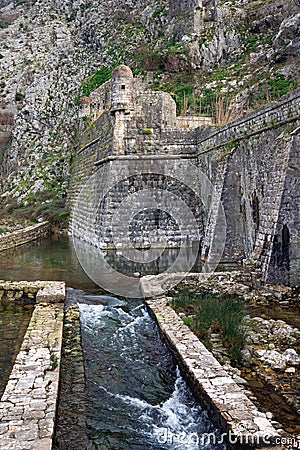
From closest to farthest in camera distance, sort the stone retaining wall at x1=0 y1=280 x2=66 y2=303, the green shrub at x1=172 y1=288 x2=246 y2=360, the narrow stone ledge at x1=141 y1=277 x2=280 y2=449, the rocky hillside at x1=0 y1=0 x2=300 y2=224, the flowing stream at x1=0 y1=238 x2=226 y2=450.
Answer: the narrow stone ledge at x1=141 y1=277 x2=280 y2=449 < the flowing stream at x1=0 y1=238 x2=226 y2=450 < the green shrub at x1=172 y1=288 x2=246 y2=360 < the stone retaining wall at x1=0 y1=280 x2=66 y2=303 < the rocky hillside at x1=0 y1=0 x2=300 y2=224

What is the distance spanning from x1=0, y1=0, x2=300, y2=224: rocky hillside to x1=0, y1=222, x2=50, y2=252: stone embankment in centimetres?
274

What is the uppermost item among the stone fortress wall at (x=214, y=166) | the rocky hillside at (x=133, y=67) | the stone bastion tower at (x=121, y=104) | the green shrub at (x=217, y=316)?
the rocky hillside at (x=133, y=67)

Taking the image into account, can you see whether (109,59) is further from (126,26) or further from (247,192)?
(247,192)

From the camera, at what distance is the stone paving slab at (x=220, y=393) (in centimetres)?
380

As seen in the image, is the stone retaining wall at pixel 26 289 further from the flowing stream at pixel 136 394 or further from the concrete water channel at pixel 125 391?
the flowing stream at pixel 136 394

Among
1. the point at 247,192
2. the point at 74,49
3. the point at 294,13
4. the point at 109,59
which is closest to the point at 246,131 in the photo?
the point at 247,192

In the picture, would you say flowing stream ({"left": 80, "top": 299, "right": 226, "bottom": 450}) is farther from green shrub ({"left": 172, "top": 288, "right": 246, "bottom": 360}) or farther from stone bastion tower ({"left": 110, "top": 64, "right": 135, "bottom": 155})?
stone bastion tower ({"left": 110, "top": 64, "right": 135, "bottom": 155})

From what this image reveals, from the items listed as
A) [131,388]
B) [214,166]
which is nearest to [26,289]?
[131,388]

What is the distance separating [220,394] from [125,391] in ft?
5.18

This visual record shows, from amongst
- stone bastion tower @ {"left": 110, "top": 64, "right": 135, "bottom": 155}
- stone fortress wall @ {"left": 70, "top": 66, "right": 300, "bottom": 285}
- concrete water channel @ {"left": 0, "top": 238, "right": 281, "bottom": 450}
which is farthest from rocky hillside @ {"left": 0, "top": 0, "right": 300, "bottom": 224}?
concrete water channel @ {"left": 0, "top": 238, "right": 281, "bottom": 450}

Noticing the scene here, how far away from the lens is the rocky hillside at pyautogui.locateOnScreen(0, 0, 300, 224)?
86.6 ft

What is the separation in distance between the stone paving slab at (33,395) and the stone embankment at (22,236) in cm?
1346

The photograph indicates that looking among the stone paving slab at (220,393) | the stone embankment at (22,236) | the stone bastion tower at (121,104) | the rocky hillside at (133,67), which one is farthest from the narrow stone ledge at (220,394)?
the rocky hillside at (133,67)

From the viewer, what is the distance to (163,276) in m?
10.4
